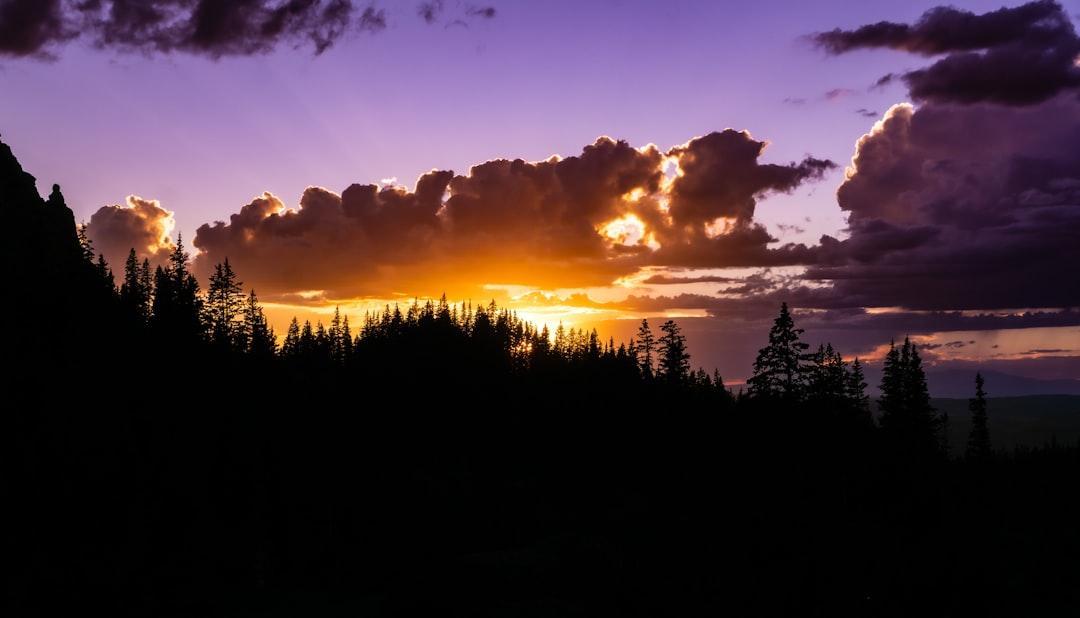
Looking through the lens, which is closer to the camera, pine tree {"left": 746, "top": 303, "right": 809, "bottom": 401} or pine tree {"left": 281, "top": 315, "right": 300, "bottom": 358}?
pine tree {"left": 746, "top": 303, "right": 809, "bottom": 401}

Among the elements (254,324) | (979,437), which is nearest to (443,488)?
(254,324)

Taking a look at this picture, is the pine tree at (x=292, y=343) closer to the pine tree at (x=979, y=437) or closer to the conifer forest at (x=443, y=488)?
the conifer forest at (x=443, y=488)

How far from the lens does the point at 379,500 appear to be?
6091 centimetres

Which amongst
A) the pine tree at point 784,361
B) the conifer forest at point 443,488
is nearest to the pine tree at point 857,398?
the conifer forest at point 443,488

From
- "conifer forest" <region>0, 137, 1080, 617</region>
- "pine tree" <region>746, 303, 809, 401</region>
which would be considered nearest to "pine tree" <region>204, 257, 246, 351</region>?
"conifer forest" <region>0, 137, 1080, 617</region>

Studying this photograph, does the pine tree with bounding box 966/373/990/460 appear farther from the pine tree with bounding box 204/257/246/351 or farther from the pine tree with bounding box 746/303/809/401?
the pine tree with bounding box 204/257/246/351

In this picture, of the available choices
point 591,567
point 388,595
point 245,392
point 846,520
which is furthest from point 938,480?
point 245,392

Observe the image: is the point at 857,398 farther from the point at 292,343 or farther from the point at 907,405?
the point at 292,343

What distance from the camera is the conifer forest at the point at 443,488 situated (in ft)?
119

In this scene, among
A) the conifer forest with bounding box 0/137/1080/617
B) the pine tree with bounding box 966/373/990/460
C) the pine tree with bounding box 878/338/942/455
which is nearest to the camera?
the conifer forest with bounding box 0/137/1080/617

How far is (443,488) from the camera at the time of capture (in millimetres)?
77688

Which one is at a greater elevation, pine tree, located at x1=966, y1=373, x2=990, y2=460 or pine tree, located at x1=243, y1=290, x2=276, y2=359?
pine tree, located at x1=243, y1=290, x2=276, y2=359

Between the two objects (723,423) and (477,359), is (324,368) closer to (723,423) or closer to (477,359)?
(477,359)

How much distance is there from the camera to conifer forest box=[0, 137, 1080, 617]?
1428 inches
